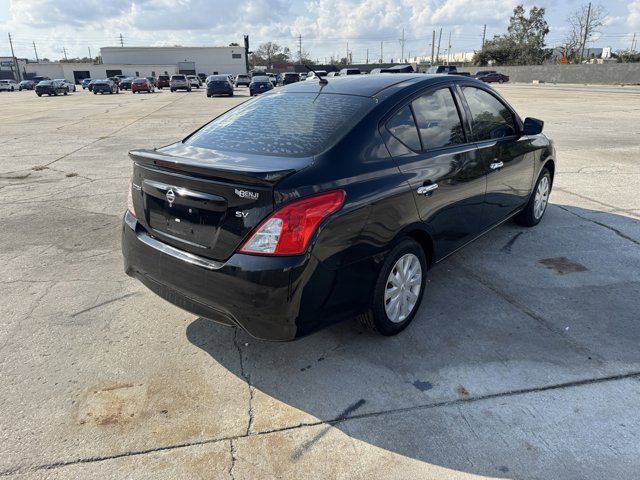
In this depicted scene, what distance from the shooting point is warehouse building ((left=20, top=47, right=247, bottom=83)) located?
9025cm

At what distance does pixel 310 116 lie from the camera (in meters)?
3.34

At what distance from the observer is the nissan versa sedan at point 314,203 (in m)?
2.59

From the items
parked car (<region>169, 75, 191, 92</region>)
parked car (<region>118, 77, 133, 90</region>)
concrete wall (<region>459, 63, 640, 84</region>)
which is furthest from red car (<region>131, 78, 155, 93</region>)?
concrete wall (<region>459, 63, 640, 84</region>)

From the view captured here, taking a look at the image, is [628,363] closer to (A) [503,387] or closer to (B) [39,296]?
(A) [503,387]

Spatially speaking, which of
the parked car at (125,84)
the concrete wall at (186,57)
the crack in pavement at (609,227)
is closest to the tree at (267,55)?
the concrete wall at (186,57)

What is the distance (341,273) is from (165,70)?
94.9 m

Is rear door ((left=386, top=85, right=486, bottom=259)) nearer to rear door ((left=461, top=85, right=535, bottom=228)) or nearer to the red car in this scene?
rear door ((left=461, top=85, right=535, bottom=228))

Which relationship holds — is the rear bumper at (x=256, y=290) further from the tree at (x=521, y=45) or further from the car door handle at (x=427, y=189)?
A: the tree at (x=521, y=45)

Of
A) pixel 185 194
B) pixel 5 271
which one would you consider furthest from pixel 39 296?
pixel 185 194

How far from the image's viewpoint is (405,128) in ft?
10.9

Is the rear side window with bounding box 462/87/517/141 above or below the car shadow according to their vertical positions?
above

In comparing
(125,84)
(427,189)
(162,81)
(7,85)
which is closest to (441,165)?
(427,189)

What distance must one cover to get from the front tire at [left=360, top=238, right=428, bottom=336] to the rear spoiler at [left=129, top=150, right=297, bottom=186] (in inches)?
38.0

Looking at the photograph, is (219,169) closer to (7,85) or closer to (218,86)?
(218,86)
